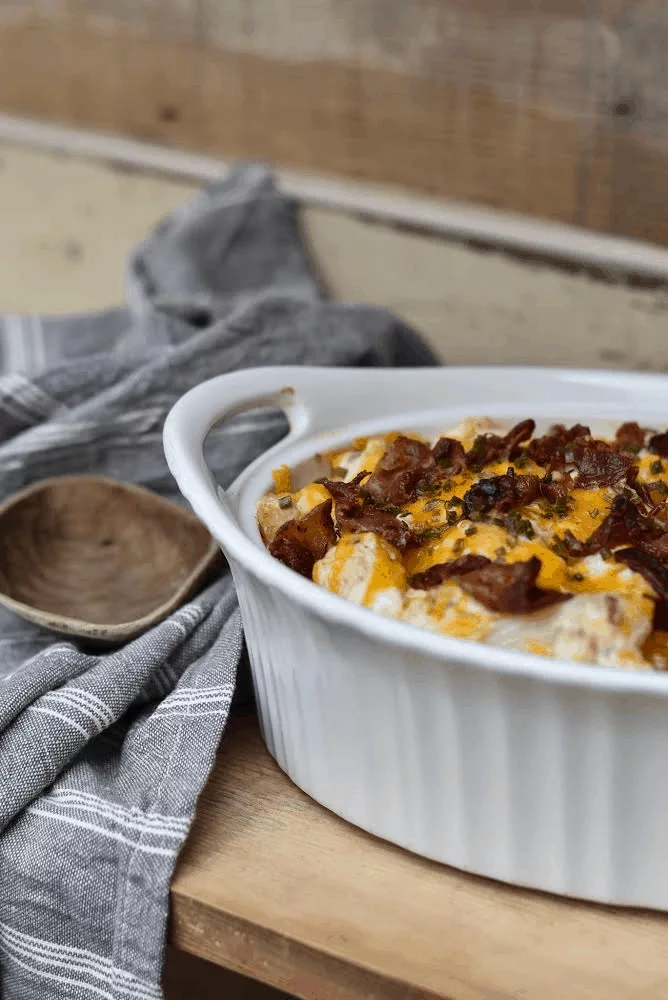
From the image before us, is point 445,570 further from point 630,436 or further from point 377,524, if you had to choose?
point 630,436

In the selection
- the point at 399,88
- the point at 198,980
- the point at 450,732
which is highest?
the point at 399,88

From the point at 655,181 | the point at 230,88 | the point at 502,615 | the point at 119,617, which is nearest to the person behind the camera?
the point at 502,615

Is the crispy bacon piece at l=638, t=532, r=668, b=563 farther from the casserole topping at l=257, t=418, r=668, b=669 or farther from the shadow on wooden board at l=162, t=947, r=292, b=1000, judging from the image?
the shadow on wooden board at l=162, t=947, r=292, b=1000

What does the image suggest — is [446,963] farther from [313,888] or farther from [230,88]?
[230,88]

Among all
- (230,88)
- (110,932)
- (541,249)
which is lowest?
(110,932)

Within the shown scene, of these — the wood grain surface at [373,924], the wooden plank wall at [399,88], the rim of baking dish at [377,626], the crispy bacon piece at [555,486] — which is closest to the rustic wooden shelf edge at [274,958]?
the wood grain surface at [373,924]

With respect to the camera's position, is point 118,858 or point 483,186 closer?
point 118,858

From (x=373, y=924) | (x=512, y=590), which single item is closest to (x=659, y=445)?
(x=512, y=590)

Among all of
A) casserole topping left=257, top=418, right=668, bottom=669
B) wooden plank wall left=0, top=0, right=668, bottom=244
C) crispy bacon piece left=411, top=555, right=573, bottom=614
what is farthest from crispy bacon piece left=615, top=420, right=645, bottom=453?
wooden plank wall left=0, top=0, right=668, bottom=244

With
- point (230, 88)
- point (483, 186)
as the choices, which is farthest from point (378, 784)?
point (230, 88)
